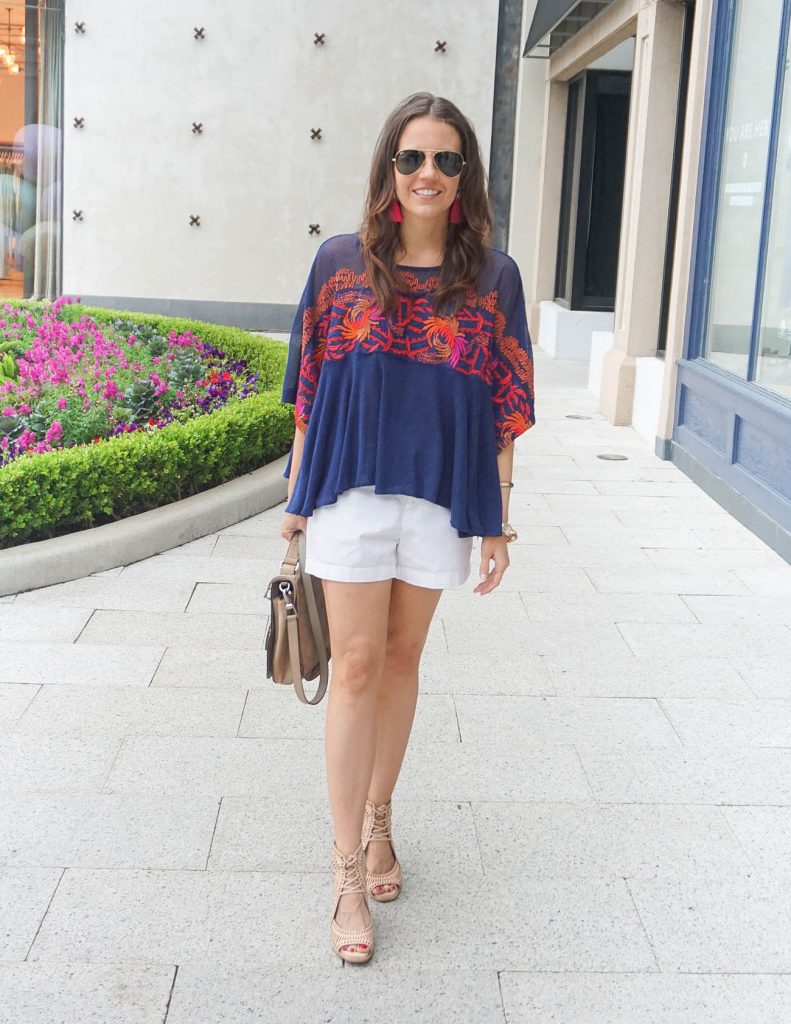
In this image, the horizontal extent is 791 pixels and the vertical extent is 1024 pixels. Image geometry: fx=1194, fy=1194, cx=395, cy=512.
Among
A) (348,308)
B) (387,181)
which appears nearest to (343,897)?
(348,308)

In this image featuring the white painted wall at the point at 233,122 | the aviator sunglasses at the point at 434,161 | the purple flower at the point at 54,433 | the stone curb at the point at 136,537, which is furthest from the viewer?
the white painted wall at the point at 233,122

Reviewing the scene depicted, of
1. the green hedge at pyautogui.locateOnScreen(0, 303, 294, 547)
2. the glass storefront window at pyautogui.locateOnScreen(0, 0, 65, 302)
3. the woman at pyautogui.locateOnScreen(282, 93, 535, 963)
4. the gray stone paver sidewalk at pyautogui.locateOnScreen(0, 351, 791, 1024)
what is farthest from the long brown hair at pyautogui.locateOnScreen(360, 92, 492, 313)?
the glass storefront window at pyautogui.locateOnScreen(0, 0, 65, 302)

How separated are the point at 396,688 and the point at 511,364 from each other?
81 centimetres

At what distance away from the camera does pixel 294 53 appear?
15484mm

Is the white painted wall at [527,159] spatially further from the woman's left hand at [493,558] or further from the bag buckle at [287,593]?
the bag buckle at [287,593]

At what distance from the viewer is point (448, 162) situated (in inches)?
101

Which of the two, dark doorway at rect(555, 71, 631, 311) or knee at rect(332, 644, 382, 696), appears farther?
dark doorway at rect(555, 71, 631, 311)

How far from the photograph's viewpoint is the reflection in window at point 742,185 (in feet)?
23.8

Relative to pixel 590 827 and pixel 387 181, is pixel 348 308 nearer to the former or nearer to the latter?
pixel 387 181

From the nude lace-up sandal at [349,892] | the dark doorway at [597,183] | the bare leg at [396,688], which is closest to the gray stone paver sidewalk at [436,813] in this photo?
the nude lace-up sandal at [349,892]

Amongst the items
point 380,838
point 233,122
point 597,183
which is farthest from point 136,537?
point 233,122

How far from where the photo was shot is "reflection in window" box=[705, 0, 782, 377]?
725 centimetres

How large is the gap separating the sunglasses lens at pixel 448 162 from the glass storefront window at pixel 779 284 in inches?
176

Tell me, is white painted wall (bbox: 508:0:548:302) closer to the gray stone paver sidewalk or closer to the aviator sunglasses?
the gray stone paver sidewalk
